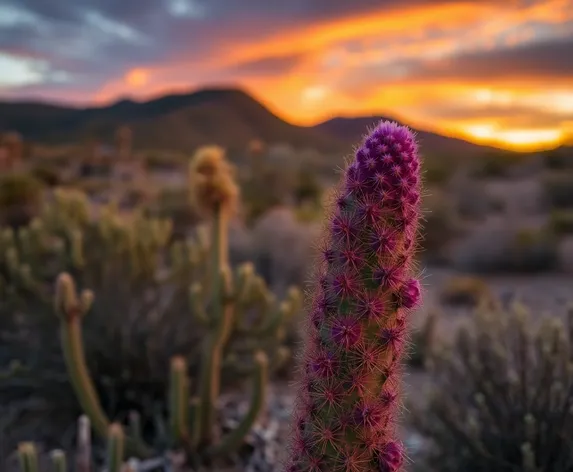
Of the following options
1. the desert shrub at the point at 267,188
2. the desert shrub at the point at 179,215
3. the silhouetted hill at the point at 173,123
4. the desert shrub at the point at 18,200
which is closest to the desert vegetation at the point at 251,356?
the desert shrub at the point at 18,200

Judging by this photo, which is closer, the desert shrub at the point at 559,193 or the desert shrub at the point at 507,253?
the desert shrub at the point at 507,253

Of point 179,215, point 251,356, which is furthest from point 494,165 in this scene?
point 251,356

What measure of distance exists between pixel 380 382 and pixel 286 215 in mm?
11036

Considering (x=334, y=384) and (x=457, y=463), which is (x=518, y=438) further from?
(x=334, y=384)

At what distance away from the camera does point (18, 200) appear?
50.5 ft

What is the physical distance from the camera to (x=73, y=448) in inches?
204

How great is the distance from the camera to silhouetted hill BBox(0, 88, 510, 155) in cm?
5950

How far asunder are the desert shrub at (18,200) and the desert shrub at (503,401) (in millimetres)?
10551

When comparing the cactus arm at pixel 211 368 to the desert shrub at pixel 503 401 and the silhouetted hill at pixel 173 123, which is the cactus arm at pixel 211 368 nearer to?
the desert shrub at pixel 503 401

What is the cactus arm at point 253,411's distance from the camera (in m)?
4.49

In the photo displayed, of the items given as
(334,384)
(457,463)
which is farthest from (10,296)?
(334,384)

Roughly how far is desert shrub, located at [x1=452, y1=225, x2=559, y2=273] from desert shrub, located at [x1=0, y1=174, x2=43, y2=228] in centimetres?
862

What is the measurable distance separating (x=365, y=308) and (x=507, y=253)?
1346 centimetres

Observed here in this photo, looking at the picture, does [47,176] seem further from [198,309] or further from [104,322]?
[198,309]
